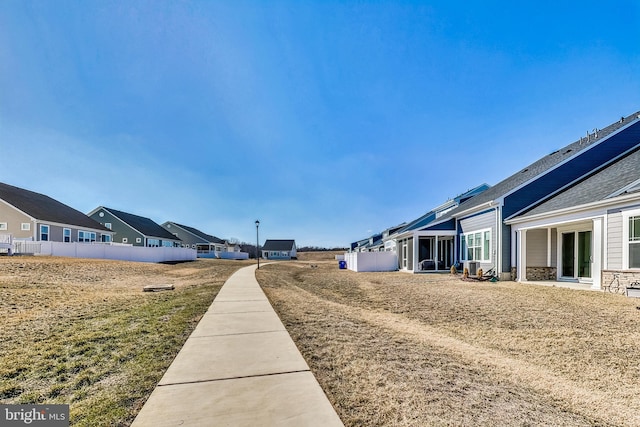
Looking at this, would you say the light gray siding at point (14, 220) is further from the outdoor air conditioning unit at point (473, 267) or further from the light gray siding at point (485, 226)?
the light gray siding at point (485, 226)

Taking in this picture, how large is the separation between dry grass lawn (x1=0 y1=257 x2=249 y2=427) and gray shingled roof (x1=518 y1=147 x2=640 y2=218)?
13578 millimetres

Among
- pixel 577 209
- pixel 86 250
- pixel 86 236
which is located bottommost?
pixel 86 250

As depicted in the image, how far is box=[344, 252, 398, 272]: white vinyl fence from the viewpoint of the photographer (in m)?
Result: 23.8

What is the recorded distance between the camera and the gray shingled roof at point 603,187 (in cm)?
1055

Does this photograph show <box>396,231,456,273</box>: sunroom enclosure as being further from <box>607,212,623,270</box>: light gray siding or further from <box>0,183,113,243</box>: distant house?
<box>0,183,113,243</box>: distant house

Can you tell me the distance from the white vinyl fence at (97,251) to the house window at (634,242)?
105 ft

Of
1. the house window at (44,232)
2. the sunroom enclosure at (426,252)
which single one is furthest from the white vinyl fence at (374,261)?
the house window at (44,232)

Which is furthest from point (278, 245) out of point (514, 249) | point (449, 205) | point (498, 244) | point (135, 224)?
point (514, 249)

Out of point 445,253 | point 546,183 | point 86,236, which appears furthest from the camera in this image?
point 86,236

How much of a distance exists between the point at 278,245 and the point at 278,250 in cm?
183

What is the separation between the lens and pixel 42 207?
27.9 metres

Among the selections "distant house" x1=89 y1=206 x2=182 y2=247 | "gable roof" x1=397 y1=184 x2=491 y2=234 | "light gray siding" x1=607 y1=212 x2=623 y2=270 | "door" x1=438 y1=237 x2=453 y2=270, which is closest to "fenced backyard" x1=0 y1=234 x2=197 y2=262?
"distant house" x1=89 y1=206 x2=182 y2=247

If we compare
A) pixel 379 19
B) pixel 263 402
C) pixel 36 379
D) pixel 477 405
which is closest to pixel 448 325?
pixel 477 405

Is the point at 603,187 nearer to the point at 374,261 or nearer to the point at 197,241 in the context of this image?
the point at 374,261
